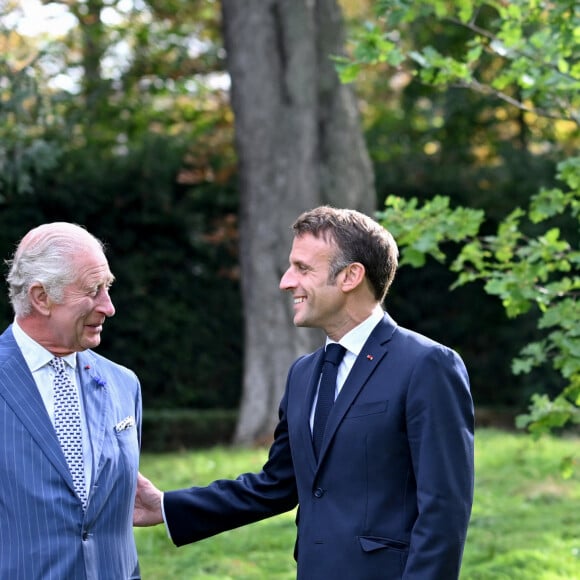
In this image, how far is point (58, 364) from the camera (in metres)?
3.42

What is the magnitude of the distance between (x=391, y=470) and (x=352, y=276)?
627mm

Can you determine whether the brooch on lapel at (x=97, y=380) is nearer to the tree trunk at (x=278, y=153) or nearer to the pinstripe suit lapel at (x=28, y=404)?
the pinstripe suit lapel at (x=28, y=404)

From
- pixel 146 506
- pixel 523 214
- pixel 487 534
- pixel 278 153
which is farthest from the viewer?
pixel 278 153

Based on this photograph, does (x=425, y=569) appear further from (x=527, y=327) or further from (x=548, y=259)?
(x=527, y=327)

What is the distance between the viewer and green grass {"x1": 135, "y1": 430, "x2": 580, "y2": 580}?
5.99 metres

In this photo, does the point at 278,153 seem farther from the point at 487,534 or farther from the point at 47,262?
the point at 47,262

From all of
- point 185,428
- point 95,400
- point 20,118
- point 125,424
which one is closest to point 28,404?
point 95,400

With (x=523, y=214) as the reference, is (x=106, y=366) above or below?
below

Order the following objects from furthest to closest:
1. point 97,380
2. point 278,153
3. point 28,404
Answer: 1. point 278,153
2. point 97,380
3. point 28,404

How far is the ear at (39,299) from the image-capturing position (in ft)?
11.0

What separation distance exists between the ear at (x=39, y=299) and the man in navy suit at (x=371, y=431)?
764mm

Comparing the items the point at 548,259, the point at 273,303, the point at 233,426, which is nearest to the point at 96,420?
the point at 548,259

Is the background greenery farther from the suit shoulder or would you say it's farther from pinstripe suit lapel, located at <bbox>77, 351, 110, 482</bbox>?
pinstripe suit lapel, located at <bbox>77, 351, 110, 482</bbox>

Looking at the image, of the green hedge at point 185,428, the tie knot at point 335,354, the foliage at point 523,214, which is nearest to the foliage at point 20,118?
the green hedge at point 185,428
